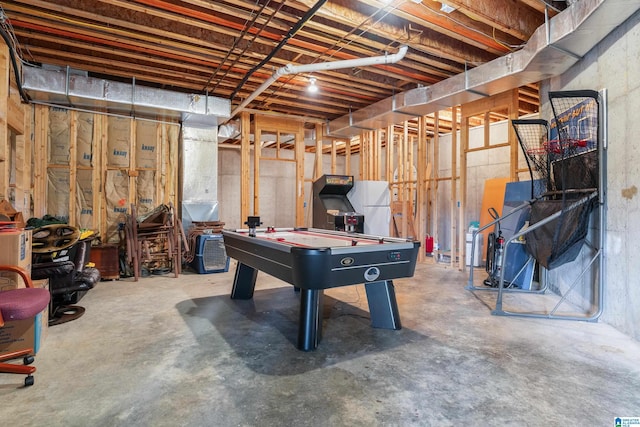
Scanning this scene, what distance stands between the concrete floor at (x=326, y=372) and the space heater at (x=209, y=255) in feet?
6.35

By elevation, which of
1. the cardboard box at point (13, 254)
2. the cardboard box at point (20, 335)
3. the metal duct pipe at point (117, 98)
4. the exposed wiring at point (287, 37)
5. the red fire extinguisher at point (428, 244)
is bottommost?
the cardboard box at point (20, 335)

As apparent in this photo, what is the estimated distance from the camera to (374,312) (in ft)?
10.8

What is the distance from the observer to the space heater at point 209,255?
19.0 ft

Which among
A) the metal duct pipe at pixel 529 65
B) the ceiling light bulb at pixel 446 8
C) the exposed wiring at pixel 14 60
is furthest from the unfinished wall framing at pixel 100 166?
the ceiling light bulb at pixel 446 8

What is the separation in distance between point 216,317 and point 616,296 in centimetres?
392

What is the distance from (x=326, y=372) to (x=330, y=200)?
501 cm

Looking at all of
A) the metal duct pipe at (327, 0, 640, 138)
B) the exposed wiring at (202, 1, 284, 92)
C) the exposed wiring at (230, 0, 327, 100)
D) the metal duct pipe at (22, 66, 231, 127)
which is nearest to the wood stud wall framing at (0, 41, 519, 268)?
the metal duct pipe at (22, 66, 231, 127)

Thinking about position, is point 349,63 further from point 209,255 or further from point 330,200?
point 209,255

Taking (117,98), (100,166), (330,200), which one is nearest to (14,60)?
(117,98)

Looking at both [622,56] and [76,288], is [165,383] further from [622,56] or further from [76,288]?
[622,56]

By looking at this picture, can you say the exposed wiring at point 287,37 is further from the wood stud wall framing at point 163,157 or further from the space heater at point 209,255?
the space heater at point 209,255

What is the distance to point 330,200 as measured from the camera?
23.6 feet

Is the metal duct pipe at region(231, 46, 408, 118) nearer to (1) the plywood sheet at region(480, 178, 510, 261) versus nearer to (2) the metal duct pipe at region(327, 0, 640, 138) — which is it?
(2) the metal duct pipe at region(327, 0, 640, 138)

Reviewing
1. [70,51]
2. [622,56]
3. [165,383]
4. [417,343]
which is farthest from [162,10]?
[622,56]
